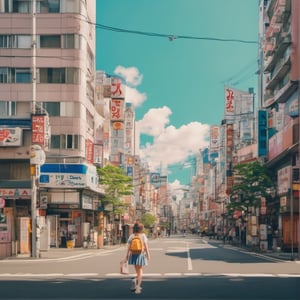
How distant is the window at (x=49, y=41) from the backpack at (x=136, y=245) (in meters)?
41.6

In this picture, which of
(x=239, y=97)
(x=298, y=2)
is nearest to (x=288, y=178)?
(x=298, y=2)

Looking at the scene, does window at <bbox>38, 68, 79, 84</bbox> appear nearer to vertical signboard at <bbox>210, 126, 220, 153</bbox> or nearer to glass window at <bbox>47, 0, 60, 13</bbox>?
glass window at <bbox>47, 0, 60, 13</bbox>

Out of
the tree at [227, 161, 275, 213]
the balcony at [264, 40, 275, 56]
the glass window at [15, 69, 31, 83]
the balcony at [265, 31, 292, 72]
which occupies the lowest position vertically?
the tree at [227, 161, 275, 213]

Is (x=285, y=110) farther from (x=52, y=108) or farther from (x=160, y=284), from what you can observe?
(x=160, y=284)

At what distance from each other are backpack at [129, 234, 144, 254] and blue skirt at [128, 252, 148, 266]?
87 millimetres

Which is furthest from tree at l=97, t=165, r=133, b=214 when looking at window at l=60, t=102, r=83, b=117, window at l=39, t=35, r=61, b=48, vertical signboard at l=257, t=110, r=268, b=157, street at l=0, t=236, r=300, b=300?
street at l=0, t=236, r=300, b=300

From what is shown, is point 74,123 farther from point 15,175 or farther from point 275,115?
point 275,115

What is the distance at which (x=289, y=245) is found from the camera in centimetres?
4744

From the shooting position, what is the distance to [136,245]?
1606cm

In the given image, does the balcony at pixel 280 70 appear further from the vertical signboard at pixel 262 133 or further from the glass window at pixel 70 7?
the glass window at pixel 70 7

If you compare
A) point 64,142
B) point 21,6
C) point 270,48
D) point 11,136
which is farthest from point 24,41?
point 270,48

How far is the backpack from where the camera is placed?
52.5 feet

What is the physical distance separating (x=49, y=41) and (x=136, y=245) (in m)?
42.0

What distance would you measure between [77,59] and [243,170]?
16943mm
